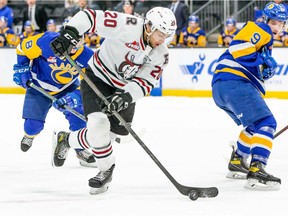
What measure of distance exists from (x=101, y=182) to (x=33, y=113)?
1.34 meters

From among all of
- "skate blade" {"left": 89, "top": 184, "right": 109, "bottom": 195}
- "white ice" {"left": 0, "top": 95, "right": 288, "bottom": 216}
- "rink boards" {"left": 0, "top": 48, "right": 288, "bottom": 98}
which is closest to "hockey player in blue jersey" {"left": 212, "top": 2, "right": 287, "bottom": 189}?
"white ice" {"left": 0, "top": 95, "right": 288, "bottom": 216}

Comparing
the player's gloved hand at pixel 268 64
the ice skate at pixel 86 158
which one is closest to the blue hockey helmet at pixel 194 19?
the ice skate at pixel 86 158

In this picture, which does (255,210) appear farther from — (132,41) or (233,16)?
(233,16)

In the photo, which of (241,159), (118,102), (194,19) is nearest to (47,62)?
(118,102)

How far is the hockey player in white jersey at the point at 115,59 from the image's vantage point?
4.09 m

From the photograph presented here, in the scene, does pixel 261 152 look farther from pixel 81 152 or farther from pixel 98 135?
pixel 81 152

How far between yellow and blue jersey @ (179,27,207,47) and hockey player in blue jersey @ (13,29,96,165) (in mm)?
5654

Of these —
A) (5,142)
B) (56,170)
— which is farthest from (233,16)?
(56,170)

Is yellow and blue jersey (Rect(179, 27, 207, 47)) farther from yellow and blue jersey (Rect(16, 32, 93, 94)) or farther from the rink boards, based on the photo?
yellow and blue jersey (Rect(16, 32, 93, 94))

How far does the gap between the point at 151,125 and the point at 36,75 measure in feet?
6.82

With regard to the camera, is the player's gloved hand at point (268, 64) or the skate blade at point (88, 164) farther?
the skate blade at point (88, 164)

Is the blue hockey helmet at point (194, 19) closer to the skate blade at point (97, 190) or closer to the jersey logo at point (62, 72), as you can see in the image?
the jersey logo at point (62, 72)

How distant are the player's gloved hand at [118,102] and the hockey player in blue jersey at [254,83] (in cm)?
70

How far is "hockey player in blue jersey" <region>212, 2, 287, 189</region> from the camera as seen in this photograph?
14.1ft
